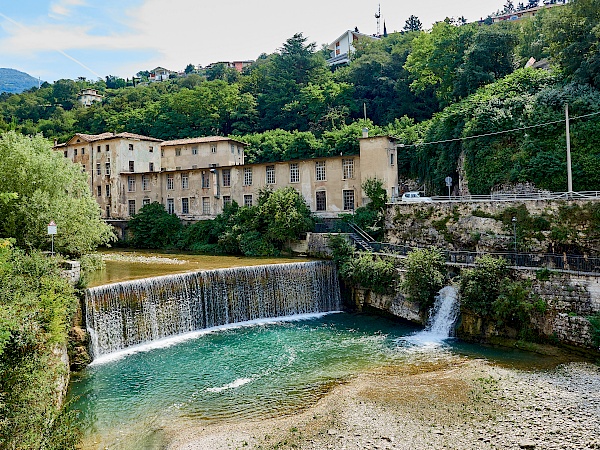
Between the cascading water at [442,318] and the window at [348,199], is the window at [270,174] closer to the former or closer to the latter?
the window at [348,199]

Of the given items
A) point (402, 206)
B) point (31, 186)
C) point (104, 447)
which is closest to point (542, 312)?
point (402, 206)

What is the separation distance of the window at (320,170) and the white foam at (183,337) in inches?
495

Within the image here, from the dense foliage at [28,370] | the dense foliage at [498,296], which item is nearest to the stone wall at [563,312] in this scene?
the dense foliage at [498,296]

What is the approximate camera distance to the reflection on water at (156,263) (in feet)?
78.3

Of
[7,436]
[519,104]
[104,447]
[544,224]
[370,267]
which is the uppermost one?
[519,104]

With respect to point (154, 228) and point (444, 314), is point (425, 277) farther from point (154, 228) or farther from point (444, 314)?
point (154, 228)

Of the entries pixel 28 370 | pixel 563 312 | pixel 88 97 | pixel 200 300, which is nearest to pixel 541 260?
pixel 563 312

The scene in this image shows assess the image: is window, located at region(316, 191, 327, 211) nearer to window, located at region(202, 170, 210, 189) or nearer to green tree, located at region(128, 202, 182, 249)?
window, located at region(202, 170, 210, 189)

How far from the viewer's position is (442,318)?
20531mm

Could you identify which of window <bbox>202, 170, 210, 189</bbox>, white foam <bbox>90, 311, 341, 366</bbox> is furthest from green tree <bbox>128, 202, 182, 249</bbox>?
white foam <bbox>90, 311, 341, 366</bbox>

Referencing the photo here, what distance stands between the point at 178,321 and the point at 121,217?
81.3 feet

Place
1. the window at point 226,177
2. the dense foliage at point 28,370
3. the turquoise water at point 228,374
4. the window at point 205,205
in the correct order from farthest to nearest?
the window at point 205,205
the window at point 226,177
the turquoise water at point 228,374
the dense foliage at point 28,370

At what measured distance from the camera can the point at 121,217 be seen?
42.9 metres

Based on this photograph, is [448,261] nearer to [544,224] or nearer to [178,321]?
[544,224]
